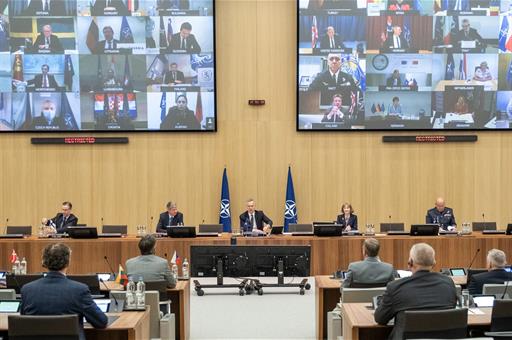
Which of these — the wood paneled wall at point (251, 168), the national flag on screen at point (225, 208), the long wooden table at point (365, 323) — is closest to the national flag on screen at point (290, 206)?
the wood paneled wall at point (251, 168)

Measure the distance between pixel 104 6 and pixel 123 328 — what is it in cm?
1026

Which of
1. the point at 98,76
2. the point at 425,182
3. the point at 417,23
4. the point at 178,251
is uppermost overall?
the point at 417,23

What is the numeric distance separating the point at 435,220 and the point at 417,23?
4014 millimetres

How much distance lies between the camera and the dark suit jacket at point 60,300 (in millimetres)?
4914

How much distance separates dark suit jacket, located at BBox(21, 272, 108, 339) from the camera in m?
4.91

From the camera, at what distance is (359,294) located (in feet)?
20.8

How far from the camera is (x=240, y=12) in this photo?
47.6 feet

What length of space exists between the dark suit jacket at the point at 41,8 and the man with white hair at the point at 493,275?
406 inches

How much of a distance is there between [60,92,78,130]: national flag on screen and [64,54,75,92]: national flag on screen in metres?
0.19

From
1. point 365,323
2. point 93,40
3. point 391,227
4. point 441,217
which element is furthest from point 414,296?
point 93,40

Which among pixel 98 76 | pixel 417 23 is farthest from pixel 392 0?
pixel 98 76

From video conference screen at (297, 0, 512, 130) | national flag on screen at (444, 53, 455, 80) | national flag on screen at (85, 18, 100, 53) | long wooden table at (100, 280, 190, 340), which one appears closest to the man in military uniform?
video conference screen at (297, 0, 512, 130)

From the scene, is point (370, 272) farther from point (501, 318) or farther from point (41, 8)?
point (41, 8)

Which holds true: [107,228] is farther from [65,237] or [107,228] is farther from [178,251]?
[178,251]
